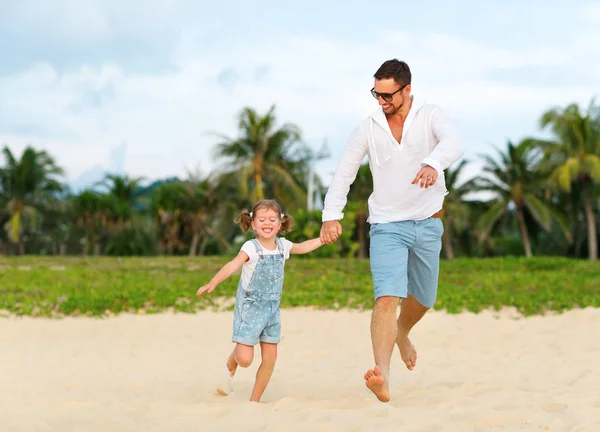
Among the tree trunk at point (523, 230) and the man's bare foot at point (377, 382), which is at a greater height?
the tree trunk at point (523, 230)

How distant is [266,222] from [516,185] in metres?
32.2

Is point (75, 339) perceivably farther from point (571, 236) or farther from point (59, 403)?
point (571, 236)

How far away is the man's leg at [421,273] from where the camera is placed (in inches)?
193

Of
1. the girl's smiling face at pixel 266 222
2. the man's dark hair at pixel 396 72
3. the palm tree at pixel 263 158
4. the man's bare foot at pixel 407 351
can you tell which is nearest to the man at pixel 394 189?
the man's dark hair at pixel 396 72

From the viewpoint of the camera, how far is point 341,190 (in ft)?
16.2

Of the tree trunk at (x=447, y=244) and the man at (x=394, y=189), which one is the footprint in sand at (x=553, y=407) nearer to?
the man at (x=394, y=189)

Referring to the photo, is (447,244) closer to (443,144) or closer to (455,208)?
(455,208)

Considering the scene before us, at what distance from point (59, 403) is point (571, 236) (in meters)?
35.0

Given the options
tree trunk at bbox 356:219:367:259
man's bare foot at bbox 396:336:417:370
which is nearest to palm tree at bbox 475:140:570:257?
tree trunk at bbox 356:219:367:259

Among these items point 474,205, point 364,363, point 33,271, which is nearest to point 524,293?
point 364,363

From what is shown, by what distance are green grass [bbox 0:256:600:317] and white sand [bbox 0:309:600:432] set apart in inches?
22.3

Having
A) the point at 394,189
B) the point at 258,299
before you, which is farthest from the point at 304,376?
the point at 394,189

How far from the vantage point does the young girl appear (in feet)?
16.0

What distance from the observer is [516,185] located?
3509 cm
